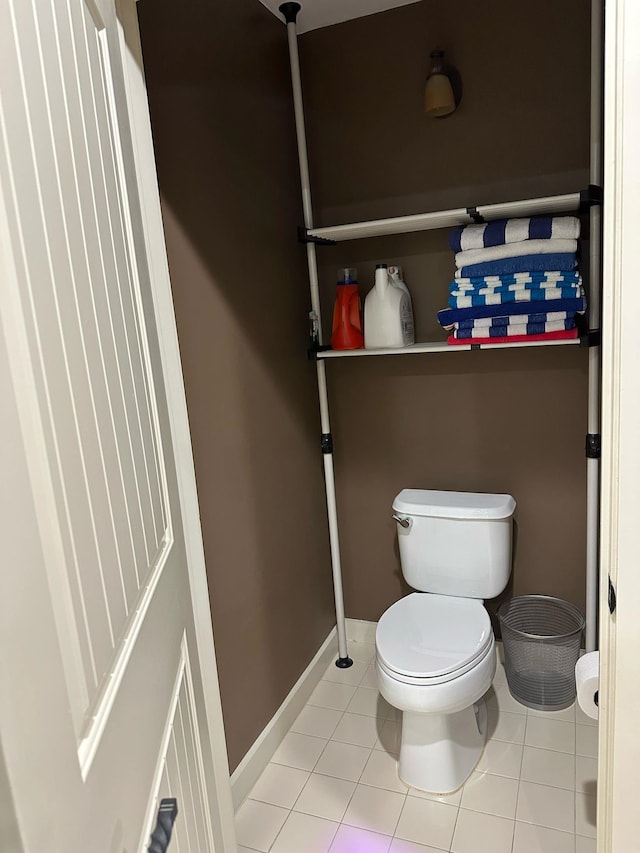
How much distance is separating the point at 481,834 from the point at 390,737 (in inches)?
18.0

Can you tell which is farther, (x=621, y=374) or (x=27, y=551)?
(x=621, y=374)

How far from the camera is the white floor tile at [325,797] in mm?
1838

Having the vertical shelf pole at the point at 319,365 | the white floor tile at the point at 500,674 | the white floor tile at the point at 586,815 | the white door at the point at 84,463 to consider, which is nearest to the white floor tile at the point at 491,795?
the white floor tile at the point at 586,815

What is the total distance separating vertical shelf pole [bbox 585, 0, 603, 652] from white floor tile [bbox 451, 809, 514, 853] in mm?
695

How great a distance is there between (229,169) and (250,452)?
32.9 inches

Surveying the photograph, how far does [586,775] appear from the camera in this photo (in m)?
1.90

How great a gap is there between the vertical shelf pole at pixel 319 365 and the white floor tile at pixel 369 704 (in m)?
0.18

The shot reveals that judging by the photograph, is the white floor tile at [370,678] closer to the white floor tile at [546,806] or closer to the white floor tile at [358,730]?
the white floor tile at [358,730]

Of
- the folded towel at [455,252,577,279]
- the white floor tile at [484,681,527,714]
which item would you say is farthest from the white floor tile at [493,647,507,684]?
the folded towel at [455,252,577,279]

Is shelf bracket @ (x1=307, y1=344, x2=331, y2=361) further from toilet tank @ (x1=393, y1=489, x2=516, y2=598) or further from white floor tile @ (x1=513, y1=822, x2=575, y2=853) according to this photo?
white floor tile @ (x1=513, y1=822, x2=575, y2=853)

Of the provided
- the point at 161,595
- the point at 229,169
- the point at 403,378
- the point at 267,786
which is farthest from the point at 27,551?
the point at 403,378

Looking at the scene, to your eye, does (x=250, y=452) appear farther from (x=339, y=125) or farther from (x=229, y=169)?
(x=339, y=125)

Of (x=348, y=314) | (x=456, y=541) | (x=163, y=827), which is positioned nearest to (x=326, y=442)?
(x=348, y=314)

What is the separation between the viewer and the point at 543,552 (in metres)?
2.31
